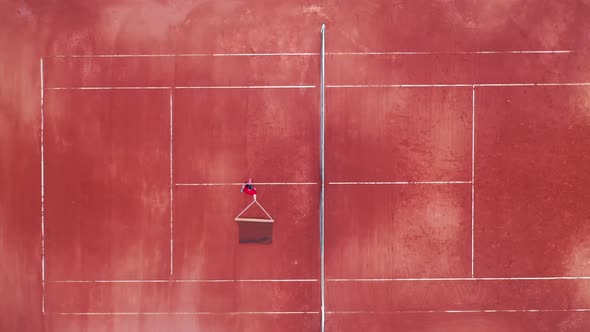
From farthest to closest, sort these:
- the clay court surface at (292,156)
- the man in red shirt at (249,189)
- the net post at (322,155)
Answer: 1. the clay court surface at (292,156)
2. the man in red shirt at (249,189)
3. the net post at (322,155)

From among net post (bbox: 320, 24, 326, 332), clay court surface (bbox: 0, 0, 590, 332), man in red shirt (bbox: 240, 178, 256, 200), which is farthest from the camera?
clay court surface (bbox: 0, 0, 590, 332)

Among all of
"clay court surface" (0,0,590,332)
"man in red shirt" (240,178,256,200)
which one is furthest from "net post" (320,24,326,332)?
"man in red shirt" (240,178,256,200)

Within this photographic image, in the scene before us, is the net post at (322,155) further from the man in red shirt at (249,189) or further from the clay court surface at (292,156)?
the man in red shirt at (249,189)

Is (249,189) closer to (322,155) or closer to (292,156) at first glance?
(292,156)

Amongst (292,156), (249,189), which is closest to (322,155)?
(292,156)

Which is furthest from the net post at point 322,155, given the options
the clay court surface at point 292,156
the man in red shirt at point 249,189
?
the man in red shirt at point 249,189

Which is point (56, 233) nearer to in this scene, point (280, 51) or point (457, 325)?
point (280, 51)

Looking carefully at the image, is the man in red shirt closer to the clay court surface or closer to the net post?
the clay court surface

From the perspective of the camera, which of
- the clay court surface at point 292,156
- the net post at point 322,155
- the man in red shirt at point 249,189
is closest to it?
the net post at point 322,155

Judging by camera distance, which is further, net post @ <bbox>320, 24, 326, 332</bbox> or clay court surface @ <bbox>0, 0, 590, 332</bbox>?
clay court surface @ <bbox>0, 0, 590, 332</bbox>
